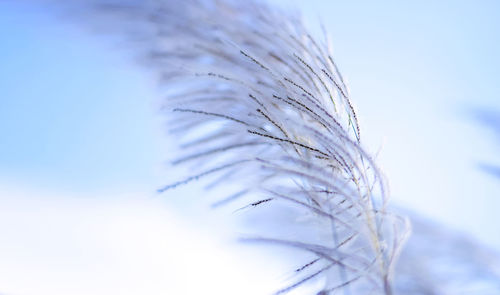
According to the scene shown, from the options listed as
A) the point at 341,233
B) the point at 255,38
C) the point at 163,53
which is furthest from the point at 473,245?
the point at 163,53


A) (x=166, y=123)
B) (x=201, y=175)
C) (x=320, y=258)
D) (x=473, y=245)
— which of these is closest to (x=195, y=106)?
(x=166, y=123)

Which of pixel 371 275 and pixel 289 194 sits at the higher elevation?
pixel 289 194

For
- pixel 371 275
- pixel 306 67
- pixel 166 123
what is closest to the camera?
pixel 371 275

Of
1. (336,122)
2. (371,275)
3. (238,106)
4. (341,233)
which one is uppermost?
(238,106)

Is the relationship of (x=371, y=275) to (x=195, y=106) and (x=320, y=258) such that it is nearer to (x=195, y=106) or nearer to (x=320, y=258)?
(x=320, y=258)

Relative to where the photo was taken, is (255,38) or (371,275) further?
(255,38)

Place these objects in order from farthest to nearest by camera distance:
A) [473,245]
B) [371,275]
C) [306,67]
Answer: [473,245]
[306,67]
[371,275]
